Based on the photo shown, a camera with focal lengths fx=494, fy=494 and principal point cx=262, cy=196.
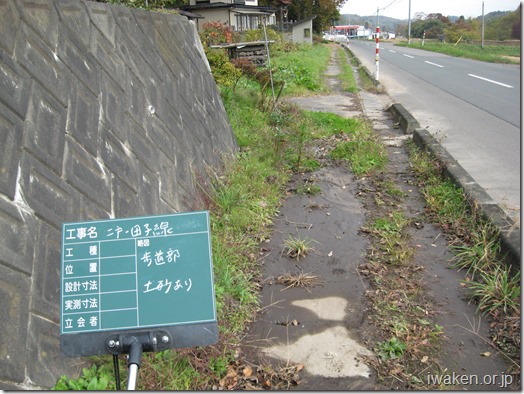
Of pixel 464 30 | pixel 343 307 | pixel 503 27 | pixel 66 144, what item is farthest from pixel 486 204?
pixel 503 27

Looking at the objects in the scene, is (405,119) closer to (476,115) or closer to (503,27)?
(476,115)

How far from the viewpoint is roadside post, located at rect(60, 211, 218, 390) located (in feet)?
7.04

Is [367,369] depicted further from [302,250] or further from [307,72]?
[307,72]

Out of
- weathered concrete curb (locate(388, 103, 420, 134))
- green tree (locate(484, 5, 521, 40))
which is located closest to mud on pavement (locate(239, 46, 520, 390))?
weathered concrete curb (locate(388, 103, 420, 134))

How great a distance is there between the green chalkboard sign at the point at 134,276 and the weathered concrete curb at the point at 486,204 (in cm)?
302

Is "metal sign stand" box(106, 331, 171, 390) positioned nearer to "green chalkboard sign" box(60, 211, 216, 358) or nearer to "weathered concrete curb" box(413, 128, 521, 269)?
"green chalkboard sign" box(60, 211, 216, 358)

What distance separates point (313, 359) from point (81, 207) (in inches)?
72.6

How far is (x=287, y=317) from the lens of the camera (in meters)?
3.95

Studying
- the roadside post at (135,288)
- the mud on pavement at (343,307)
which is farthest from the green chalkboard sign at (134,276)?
the mud on pavement at (343,307)

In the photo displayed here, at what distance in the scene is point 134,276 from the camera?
7.23 feet

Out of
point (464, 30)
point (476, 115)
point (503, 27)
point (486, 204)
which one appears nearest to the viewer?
point (486, 204)

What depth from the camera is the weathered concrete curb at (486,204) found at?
4262 millimetres

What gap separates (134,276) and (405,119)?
8.86 meters

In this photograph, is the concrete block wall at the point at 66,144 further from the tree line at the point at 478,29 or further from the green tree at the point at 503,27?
the green tree at the point at 503,27
